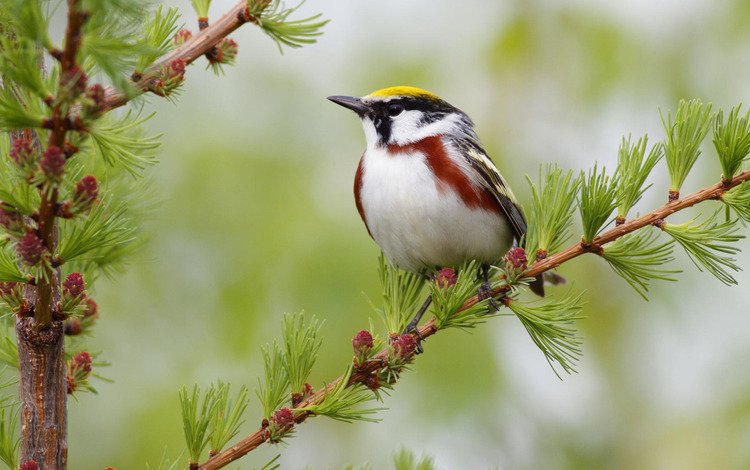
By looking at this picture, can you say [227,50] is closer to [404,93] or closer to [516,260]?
[516,260]

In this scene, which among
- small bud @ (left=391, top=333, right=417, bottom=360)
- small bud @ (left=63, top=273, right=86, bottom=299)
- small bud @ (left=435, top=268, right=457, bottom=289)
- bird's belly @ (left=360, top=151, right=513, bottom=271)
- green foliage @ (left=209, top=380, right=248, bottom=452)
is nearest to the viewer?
small bud @ (left=63, top=273, right=86, bottom=299)

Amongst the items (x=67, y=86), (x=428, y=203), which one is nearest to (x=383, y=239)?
(x=428, y=203)

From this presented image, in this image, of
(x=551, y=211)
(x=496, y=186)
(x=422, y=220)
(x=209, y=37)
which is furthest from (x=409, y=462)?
(x=496, y=186)

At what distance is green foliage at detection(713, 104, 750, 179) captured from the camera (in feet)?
5.77

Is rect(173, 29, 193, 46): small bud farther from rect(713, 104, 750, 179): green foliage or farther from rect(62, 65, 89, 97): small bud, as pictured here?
rect(713, 104, 750, 179): green foliage

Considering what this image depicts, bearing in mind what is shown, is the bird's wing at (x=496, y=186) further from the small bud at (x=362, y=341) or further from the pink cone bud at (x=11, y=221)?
the pink cone bud at (x=11, y=221)

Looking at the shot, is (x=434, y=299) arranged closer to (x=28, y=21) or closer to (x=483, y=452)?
(x=28, y=21)

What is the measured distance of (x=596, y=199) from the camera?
1.85 metres

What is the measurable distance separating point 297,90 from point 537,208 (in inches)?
98.3

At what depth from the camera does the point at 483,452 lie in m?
3.70

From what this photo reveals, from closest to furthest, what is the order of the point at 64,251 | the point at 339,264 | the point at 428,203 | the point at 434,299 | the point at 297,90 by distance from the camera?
1. the point at 64,251
2. the point at 434,299
3. the point at 428,203
4. the point at 339,264
5. the point at 297,90

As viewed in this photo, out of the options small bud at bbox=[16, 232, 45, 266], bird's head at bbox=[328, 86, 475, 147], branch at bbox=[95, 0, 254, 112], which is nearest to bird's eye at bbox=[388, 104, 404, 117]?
bird's head at bbox=[328, 86, 475, 147]

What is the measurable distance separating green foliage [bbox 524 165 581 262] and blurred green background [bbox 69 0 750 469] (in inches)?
65.6

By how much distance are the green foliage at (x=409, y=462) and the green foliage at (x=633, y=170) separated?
79 cm
